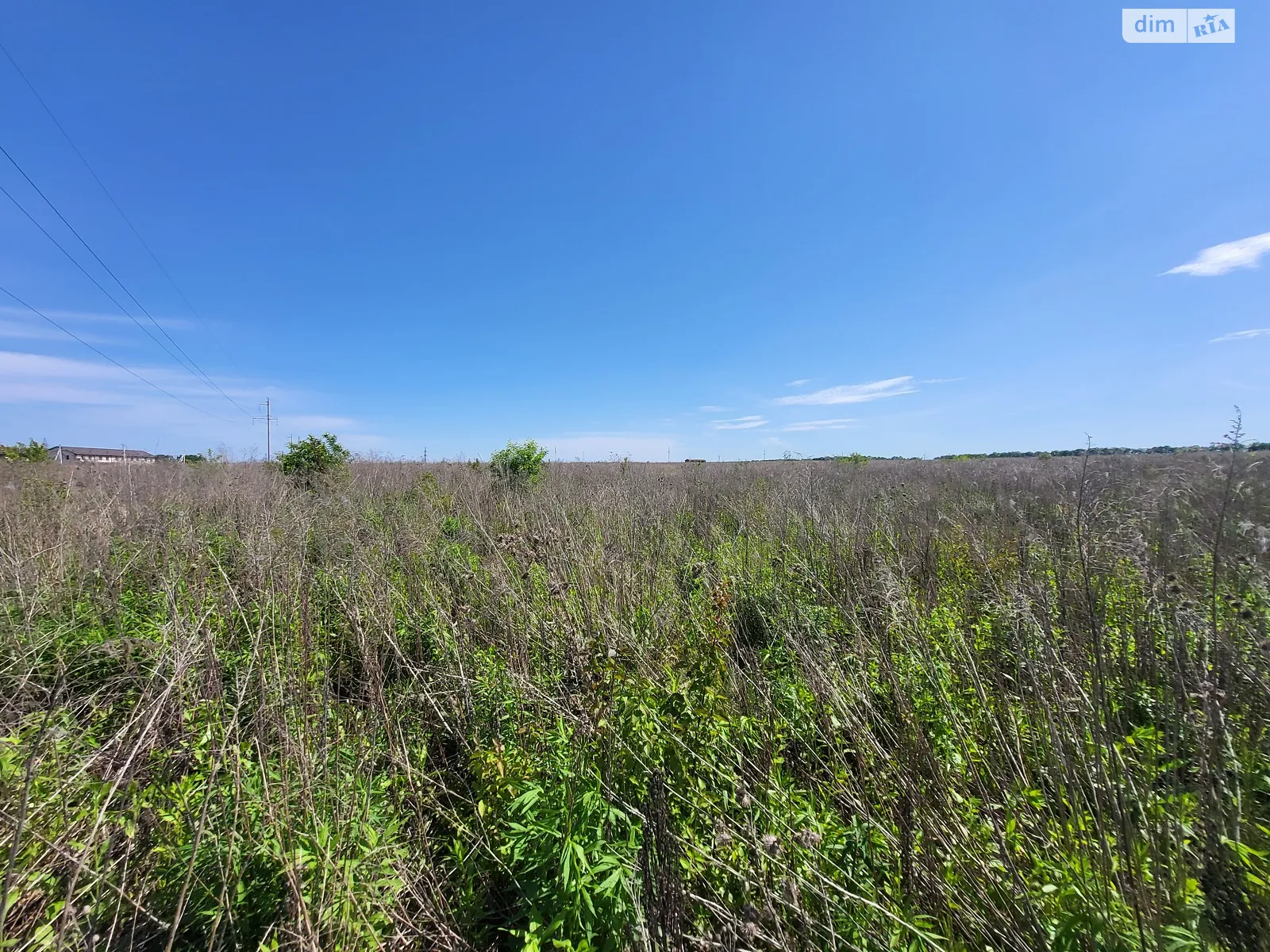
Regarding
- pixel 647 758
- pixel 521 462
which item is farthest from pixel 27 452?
pixel 647 758

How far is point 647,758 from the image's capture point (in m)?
1.96

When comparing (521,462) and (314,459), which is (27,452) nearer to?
(314,459)

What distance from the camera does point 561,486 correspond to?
9469 mm

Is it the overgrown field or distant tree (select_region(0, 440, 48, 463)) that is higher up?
distant tree (select_region(0, 440, 48, 463))

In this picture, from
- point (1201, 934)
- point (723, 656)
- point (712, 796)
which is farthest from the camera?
point (723, 656)

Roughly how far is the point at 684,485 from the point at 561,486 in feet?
11.3

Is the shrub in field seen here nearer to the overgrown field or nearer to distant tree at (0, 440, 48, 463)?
the overgrown field

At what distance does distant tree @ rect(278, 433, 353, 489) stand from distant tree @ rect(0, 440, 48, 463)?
5.98 m

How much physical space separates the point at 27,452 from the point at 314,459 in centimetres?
783

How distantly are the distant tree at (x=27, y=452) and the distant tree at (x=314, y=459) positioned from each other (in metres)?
5.98

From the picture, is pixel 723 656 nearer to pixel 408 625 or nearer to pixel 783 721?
pixel 783 721

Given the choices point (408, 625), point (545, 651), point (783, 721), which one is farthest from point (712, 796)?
point (408, 625)

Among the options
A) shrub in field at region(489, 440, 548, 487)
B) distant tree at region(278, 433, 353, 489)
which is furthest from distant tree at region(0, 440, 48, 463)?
shrub in field at region(489, 440, 548, 487)

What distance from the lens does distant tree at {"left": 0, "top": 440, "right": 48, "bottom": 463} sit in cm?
1095
